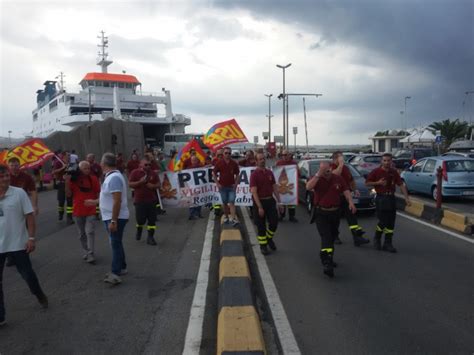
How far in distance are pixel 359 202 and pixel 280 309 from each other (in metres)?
6.56

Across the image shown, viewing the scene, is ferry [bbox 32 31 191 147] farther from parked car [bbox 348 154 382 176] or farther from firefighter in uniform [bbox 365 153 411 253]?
firefighter in uniform [bbox 365 153 411 253]

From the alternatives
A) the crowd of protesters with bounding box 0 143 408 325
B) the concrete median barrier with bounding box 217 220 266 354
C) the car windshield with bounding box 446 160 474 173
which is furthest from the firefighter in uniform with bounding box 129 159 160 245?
the car windshield with bounding box 446 160 474 173

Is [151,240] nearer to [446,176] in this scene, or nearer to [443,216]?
[443,216]

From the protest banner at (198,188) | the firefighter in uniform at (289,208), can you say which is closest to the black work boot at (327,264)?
the protest banner at (198,188)

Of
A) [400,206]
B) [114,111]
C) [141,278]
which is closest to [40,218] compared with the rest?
[141,278]

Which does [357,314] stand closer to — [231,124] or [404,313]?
[404,313]

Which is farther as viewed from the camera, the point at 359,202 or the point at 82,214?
the point at 359,202

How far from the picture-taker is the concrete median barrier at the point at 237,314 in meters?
3.76

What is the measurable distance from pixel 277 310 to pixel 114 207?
2.41 meters

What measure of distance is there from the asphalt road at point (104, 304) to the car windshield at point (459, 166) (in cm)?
913

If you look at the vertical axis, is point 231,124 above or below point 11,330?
above

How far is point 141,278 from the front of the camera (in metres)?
6.14

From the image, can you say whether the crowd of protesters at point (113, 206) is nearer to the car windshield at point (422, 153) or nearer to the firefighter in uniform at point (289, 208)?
the firefighter in uniform at point (289, 208)

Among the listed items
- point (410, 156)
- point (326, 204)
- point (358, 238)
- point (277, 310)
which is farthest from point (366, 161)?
point (277, 310)
